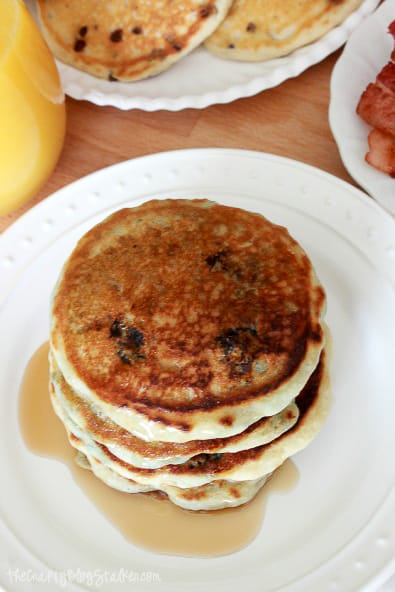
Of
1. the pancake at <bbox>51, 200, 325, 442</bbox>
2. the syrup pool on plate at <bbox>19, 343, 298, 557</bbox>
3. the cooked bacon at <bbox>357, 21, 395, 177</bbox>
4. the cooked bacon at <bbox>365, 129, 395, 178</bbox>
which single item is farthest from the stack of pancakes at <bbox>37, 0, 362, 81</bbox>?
the syrup pool on plate at <bbox>19, 343, 298, 557</bbox>

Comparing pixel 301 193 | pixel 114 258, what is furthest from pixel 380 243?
pixel 114 258

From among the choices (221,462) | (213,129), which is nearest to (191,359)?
(221,462)

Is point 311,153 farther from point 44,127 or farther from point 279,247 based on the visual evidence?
point 44,127

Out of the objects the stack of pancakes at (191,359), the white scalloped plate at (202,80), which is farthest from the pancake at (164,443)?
the white scalloped plate at (202,80)

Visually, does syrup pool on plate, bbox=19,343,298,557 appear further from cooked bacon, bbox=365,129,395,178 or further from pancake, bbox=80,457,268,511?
cooked bacon, bbox=365,129,395,178

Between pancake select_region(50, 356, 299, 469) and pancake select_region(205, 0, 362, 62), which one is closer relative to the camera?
pancake select_region(50, 356, 299, 469)

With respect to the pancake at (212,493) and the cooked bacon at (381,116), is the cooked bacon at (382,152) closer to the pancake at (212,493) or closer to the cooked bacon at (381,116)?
the cooked bacon at (381,116)
